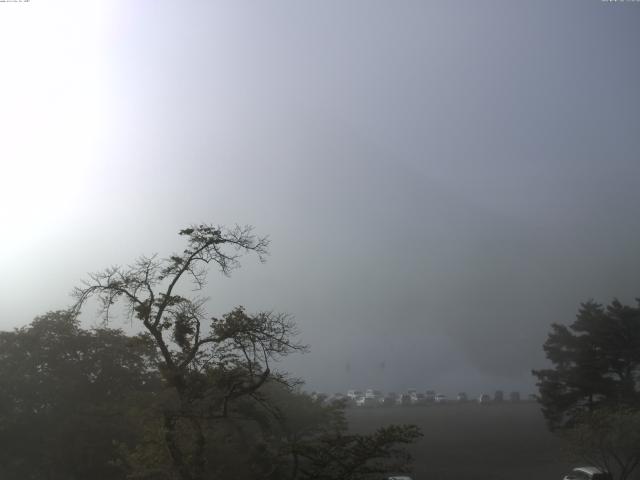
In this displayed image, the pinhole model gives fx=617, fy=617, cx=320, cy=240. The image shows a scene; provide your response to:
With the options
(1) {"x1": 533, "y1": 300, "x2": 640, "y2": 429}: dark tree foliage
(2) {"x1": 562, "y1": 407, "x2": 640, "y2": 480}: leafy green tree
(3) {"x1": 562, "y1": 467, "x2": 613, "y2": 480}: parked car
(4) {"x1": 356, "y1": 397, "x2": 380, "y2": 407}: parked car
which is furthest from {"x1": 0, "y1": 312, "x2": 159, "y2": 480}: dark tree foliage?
(4) {"x1": 356, "y1": 397, "x2": 380, "y2": 407}: parked car

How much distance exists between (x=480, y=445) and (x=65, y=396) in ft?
145

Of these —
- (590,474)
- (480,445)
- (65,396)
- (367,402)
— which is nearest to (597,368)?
(480,445)

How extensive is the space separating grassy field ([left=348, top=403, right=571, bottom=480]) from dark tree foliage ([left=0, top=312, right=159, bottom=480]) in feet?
81.9

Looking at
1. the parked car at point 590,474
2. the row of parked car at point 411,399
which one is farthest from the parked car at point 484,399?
the parked car at point 590,474

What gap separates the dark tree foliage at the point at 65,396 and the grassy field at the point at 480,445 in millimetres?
24966

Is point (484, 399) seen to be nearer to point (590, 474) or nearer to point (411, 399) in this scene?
point (411, 399)

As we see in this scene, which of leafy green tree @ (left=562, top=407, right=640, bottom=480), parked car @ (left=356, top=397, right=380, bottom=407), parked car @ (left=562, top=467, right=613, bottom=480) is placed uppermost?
parked car @ (left=356, top=397, right=380, bottom=407)

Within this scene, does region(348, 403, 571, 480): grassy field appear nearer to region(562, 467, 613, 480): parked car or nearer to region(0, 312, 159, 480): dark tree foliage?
region(562, 467, 613, 480): parked car

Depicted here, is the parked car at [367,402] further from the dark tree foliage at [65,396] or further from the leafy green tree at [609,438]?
the dark tree foliage at [65,396]

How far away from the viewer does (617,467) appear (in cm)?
4666

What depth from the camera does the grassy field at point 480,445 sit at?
50.0 meters

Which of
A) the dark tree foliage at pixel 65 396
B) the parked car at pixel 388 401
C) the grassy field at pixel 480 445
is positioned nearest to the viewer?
the dark tree foliage at pixel 65 396

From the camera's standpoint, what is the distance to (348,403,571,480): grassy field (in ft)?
164

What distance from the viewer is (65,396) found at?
3138cm
